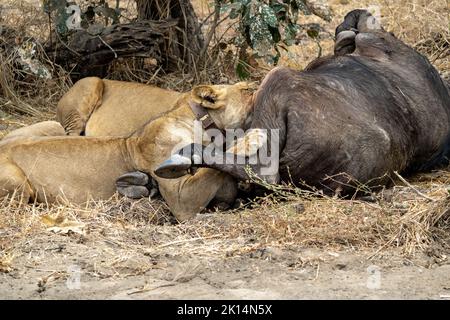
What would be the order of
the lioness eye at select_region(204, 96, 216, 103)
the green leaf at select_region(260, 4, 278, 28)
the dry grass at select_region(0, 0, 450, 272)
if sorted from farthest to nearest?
1. the green leaf at select_region(260, 4, 278, 28)
2. the lioness eye at select_region(204, 96, 216, 103)
3. the dry grass at select_region(0, 0, 450, 272)

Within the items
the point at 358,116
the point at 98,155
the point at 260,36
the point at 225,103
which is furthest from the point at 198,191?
the point at 260,36

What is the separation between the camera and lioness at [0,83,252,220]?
25.7 ft

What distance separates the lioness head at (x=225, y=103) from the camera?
26.0 feet

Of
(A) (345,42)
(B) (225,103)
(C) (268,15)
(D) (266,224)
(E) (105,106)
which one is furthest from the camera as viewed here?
(E) (105,106)

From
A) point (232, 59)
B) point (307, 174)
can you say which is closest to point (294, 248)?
point (307, 174)

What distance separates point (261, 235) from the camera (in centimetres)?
659

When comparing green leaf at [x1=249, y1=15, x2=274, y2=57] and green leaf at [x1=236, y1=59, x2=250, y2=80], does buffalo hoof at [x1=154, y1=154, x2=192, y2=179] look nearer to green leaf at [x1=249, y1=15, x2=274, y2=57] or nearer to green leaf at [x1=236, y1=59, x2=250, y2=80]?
green leaf at [x1=249, y1=15, x2=274, y2=57]

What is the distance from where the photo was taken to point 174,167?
23.3 feet

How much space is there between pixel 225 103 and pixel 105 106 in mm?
2080

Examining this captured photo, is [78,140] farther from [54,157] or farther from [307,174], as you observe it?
[307,174]

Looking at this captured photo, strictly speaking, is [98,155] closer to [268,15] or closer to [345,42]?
[268,15]

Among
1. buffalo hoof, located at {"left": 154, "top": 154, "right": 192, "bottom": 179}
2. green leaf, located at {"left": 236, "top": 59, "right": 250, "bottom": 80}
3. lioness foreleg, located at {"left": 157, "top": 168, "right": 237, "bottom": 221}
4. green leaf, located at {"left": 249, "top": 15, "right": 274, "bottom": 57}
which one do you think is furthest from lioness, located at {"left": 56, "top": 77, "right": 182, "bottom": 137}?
buffalo hoof, located at {"left": 154, "top": 154, "right": 192, "bottom": 179}

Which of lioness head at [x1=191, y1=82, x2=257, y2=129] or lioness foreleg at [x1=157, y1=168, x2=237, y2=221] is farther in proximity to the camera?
lioness head at [x1=191, y1=82, x2=257, y2=129]

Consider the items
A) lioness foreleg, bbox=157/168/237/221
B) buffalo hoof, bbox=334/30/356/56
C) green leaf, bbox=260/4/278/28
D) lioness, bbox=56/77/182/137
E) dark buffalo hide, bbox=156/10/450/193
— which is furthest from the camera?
lioness, bbox=56/77/182/137
